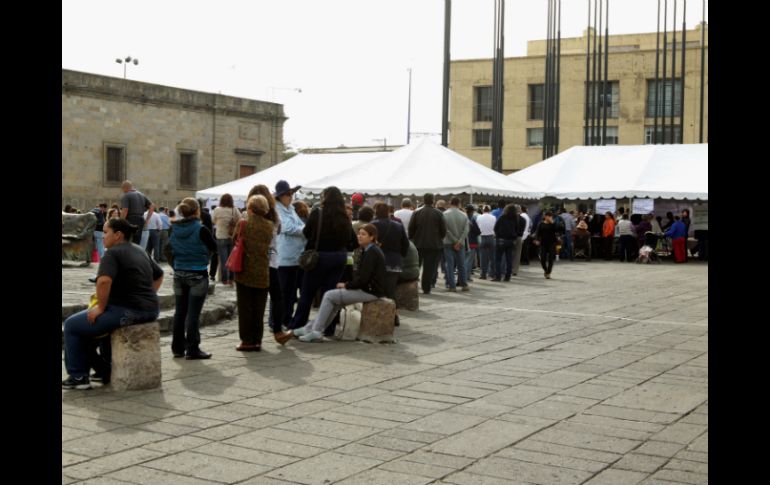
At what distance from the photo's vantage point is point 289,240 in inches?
417

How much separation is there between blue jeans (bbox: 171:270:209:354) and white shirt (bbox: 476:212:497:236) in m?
11.2

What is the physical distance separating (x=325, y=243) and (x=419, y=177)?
556 inches

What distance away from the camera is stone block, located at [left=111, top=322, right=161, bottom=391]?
7172 millimetres

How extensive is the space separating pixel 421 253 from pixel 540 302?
2209mm

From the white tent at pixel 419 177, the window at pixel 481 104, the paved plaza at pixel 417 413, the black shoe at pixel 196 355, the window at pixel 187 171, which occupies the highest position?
the window at pixel 481 104

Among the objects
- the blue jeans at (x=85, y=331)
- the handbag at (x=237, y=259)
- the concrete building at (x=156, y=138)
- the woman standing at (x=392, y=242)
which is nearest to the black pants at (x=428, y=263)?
the woman standing at (x=392, y=242)

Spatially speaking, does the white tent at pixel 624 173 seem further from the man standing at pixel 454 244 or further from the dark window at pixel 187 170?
the dark window at pixel 187 170

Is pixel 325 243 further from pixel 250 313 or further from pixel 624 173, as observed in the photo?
pixel 624 173

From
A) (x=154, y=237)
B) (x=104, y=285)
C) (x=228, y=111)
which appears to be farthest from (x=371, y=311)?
(x=228, y=111)

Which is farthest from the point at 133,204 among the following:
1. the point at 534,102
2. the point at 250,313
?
the point at 534,102

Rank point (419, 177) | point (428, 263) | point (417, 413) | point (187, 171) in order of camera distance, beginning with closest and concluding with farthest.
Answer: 1. point (417, 413)
2. point (428, 263)
3. point (419, 177)
4. point (187, 171)

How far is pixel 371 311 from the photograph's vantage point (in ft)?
33.0

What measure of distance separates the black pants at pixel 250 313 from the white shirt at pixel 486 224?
10665mm

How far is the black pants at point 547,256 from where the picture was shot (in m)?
20.3
